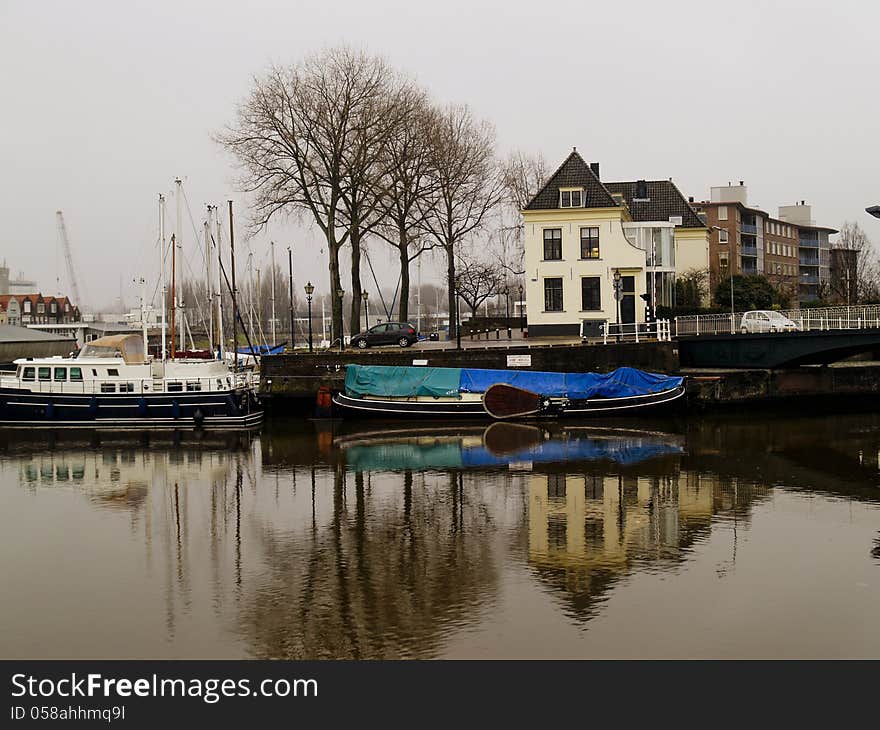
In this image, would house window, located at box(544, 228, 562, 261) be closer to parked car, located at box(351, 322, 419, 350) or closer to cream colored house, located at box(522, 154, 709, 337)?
cream colored house, located at box(522, 154, 709, 337)

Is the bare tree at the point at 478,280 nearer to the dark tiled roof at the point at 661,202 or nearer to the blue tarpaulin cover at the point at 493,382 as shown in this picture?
the dark tiled roof at the point at 661,202

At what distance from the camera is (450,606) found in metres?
17.1

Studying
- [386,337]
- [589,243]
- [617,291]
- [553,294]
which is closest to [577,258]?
[589,243]

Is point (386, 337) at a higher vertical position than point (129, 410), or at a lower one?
higher

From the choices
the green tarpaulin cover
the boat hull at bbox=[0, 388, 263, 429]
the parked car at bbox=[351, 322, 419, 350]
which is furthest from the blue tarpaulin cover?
the parked car at bbox=[351, 322, 419, 350]

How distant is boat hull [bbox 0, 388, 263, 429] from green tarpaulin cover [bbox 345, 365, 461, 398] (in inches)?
208

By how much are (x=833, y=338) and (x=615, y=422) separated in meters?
10.6

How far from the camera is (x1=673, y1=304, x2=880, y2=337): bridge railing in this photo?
43.7m

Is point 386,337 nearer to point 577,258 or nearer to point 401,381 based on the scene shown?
point 401,381

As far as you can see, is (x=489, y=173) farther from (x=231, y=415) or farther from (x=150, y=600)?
(x=150, y=600)

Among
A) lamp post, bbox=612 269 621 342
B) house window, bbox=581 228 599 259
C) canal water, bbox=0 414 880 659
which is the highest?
house window, bbox=581 228 599 259

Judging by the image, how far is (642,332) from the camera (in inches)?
1965

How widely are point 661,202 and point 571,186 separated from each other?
21.9 m

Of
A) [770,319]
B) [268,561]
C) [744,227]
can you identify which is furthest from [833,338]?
[744,227]
